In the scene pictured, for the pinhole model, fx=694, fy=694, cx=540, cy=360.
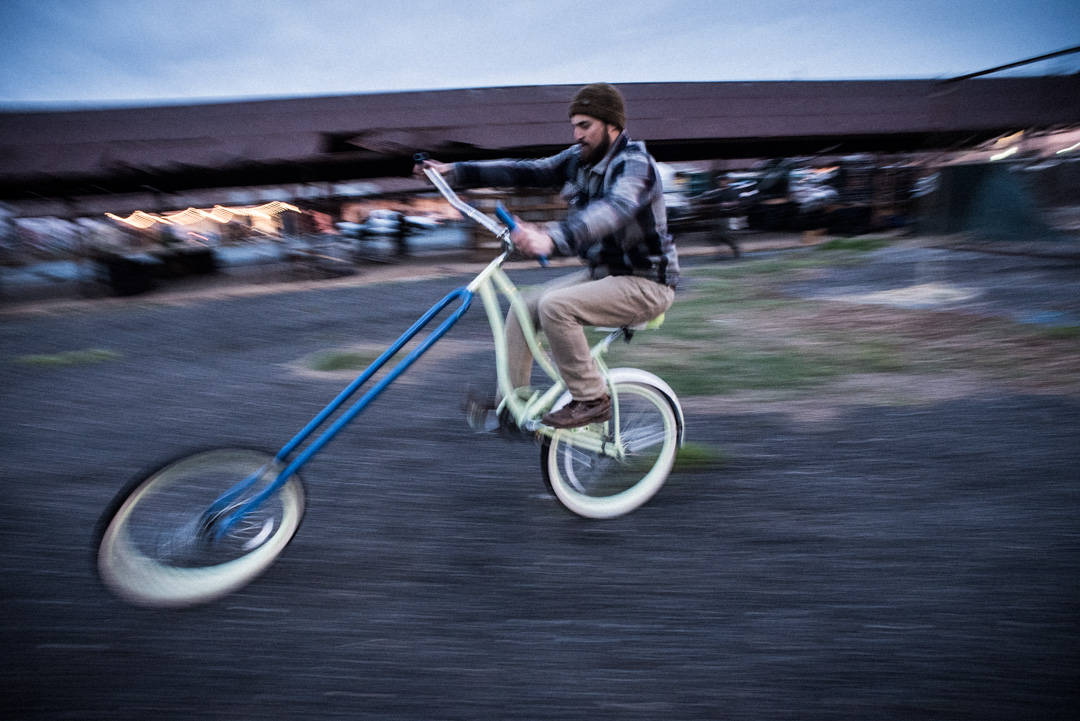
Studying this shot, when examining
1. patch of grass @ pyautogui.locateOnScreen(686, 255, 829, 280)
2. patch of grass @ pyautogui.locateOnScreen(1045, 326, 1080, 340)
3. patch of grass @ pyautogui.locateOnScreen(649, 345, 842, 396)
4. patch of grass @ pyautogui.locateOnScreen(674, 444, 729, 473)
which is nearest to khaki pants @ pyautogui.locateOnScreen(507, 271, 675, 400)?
patch of grass @ pyautogui.locateOnScreen(674, 444, 729, 473)

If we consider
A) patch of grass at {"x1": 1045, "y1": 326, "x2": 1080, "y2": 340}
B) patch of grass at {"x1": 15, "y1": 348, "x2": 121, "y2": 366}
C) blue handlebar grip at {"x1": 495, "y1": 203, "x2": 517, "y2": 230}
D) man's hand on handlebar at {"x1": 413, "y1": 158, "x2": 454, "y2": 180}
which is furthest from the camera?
patch of grass at {"x1": 15, "y1": 348, "x2": 121, "y2": 366}

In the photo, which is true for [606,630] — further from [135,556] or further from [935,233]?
[935,233]

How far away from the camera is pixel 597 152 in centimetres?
304

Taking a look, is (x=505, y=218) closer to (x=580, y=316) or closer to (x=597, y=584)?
(x=580, y=316)

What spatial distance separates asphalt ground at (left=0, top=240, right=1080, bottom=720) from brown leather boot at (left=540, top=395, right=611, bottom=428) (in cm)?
54

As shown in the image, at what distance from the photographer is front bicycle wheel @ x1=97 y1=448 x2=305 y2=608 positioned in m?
2.56

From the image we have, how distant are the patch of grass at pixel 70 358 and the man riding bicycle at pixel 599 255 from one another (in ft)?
19.0

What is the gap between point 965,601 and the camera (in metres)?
2.54

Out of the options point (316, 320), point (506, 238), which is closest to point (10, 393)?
point (316, 320)

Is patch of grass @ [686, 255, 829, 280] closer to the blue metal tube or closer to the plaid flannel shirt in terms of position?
the plaid flannel shirt

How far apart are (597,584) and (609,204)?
59.9 inches

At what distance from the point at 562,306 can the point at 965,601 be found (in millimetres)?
1877

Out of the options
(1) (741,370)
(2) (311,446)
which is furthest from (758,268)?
(2) (311,446)

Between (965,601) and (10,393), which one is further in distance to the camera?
(10,393)
